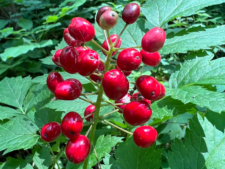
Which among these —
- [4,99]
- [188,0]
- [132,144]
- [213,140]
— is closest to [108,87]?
[132,144]

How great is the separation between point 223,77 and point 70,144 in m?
0.98

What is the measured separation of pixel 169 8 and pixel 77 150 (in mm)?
1284

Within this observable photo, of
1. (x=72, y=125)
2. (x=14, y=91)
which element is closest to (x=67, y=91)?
(x=72, y=125)

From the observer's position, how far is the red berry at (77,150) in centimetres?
92

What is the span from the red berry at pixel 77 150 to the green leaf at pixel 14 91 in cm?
107

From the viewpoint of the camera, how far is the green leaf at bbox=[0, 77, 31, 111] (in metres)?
1.81

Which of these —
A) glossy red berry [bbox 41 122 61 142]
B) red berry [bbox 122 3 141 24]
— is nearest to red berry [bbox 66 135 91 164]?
glossy red berry [bbox 41 122 61 142]

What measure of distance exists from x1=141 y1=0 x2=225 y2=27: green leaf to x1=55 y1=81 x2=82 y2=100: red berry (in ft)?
3.22

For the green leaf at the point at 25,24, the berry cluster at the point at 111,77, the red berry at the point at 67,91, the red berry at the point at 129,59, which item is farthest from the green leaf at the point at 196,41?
the green leaf at the point at 25,24

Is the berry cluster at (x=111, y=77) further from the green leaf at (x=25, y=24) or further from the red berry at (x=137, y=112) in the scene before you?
the green leaf at (x=25, y=24)

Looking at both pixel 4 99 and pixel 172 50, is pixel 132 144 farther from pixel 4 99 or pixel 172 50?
pixel 4 99

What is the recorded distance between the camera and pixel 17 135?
4.74 ft

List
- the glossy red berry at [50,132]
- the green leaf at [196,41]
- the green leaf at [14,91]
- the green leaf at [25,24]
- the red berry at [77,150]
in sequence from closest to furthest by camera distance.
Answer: the red berry at [77,150] → the glossy red berry at [50,132] → the green leaf at [196,41] → the green leaf at [14,91] → the green leaf at [25,24]

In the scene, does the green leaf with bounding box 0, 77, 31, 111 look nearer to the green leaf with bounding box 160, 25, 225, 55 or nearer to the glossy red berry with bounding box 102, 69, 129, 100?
the glossy red berry with bounding box 102, 69, 129, 100
